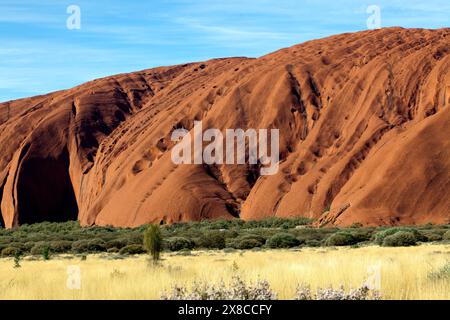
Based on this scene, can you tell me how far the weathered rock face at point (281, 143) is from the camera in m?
58.9

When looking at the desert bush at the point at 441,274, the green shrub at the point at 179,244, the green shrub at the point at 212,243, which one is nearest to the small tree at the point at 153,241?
the desert bush at the point at 441,274

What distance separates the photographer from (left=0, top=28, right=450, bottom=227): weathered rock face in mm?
58906

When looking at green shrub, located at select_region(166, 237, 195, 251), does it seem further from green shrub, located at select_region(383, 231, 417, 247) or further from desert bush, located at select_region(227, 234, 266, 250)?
green shrub, located at select_region(383, 231, 417, 247)

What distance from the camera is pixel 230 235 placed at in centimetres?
4406

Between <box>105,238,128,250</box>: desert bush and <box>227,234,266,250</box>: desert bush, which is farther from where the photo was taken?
<box>105,238,128,250</box>: desert bush

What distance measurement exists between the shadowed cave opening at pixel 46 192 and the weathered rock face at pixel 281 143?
16 cm

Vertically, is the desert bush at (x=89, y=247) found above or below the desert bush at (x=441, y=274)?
below

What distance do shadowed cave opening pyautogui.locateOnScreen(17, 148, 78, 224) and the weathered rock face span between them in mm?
162

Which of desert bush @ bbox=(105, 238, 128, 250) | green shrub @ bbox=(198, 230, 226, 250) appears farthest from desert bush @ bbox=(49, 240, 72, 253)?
green shrub @ bbox=(198, 230, 226, 250)

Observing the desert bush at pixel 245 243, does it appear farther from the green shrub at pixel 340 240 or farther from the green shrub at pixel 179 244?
the green shrub at pixel 340 240

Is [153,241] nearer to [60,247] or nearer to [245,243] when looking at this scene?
[245,243]

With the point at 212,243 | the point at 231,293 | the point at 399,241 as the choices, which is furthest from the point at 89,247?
the point at 231,293

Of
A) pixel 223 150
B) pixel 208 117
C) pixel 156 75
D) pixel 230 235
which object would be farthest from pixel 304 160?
pixel 156 75

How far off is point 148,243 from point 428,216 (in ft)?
125
